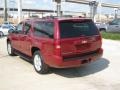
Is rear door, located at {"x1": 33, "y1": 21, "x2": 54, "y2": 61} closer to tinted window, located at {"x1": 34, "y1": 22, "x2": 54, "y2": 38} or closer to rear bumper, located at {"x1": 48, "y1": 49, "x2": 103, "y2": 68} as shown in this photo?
tinted window, located at {"x1": 34, "y1": 22, "x2": 54, "y2": 38}

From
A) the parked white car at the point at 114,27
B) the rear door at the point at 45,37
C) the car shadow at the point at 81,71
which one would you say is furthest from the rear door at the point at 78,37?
the parked white car at the point at 114,27

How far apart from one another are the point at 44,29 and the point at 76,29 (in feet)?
3.27

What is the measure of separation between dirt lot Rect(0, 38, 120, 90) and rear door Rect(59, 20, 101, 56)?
80cm

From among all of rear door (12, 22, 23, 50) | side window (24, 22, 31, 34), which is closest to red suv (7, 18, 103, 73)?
side window (24, 22, 31, 34)

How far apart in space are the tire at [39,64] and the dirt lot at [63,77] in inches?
6.4

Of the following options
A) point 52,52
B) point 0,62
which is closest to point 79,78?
point 52,52

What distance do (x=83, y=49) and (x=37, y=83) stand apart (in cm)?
166

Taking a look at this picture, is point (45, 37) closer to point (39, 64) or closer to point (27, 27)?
point (39, 64)

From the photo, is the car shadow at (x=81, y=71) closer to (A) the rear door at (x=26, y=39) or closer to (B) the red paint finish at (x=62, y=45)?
(B) the red paint finish at (x=62, y=45)

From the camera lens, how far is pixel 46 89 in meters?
7.32

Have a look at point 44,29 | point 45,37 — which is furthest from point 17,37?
point 45,37

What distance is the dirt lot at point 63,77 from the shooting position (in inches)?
295

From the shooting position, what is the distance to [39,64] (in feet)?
29.6

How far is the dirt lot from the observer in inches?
295
